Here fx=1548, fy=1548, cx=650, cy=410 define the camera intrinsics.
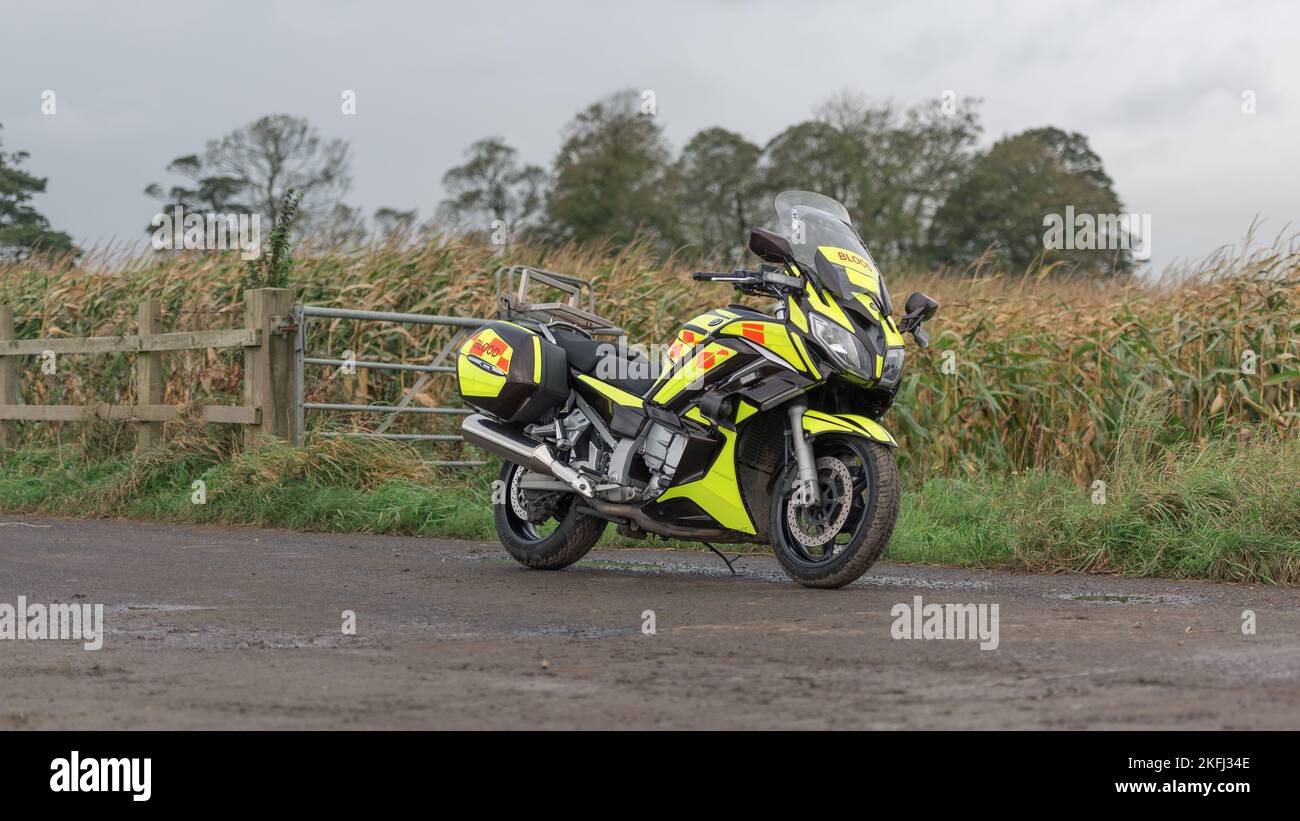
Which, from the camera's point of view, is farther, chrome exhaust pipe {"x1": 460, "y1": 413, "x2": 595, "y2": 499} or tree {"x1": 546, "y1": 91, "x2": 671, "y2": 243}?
tree {"x1": 546, "y1": 91, "x2": 671, "y2": 243}

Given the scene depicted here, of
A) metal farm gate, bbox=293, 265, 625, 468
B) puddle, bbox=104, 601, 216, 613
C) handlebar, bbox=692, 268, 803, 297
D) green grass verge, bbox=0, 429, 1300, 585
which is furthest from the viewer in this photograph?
metal farm gate, bbox=293, 265, 625, 468

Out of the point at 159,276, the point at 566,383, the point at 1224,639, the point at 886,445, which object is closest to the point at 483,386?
the point at 566,383

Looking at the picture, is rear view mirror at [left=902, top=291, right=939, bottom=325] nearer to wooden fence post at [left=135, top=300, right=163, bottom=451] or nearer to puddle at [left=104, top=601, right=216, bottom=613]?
puddle at [left=104, top=601, right=216, bottom=613]

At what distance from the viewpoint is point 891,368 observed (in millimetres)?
7473

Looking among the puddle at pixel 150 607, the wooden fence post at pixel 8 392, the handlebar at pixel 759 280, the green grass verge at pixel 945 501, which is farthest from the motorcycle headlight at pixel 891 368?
the wooden fence post at pixel 8 392

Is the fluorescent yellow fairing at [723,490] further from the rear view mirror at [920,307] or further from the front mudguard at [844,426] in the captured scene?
the rear view mirror at [920,307]

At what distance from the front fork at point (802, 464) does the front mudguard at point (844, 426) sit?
0.04 m

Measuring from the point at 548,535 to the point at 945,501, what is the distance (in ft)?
9.85

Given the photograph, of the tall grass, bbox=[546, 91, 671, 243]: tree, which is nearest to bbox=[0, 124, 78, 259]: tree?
the tall grass

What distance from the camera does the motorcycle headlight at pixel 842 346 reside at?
7293 mm

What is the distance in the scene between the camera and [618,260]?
15.8 meters

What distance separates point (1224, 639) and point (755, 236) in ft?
10.0

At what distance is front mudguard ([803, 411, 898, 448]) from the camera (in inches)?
285

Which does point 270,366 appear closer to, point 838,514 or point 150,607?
point 150,607
